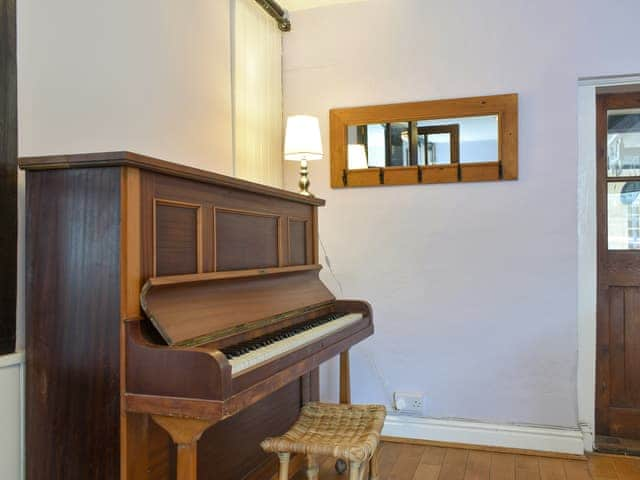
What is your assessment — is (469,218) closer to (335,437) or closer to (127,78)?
(335,437)

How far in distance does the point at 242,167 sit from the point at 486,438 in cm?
192

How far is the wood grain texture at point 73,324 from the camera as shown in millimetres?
1417

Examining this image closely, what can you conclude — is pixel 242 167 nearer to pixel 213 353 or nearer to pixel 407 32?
pixel 407 32

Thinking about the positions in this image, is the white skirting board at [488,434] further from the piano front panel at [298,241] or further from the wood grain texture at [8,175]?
the wood grain texture at [8,175]

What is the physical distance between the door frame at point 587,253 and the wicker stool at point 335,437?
1.39 metres

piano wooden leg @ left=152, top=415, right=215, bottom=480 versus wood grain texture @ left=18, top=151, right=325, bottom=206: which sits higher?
wood grain texture @ left=18, top=151, right=325, bottom=206

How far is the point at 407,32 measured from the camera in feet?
10.4

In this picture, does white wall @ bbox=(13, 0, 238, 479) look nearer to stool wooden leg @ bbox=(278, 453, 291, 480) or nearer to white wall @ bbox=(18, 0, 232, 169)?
white wall @ bbox=(18, 0, 232, 169)

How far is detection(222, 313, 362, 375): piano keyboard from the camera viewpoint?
1.55 m

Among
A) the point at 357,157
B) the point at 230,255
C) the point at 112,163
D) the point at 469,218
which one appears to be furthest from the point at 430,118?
the point at 112,163

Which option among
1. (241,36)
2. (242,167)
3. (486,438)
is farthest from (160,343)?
(486,438)

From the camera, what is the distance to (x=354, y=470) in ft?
6.04

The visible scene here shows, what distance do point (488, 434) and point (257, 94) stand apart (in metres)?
2.20

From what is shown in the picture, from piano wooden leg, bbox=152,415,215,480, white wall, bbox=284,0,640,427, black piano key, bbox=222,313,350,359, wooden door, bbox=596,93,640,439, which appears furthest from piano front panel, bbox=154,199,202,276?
wooden door, bbox=596,93,640,439
